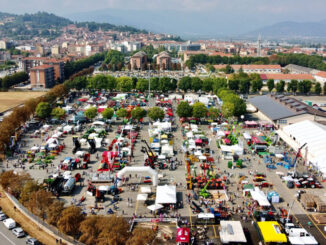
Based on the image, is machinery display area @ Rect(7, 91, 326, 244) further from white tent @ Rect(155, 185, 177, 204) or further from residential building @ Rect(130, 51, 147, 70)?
residential building @ Rect(130, 51, 147, 70)

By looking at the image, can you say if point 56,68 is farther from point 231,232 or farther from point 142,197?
point 231,232

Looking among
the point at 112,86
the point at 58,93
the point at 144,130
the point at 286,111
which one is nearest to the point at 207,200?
the point at 144,130

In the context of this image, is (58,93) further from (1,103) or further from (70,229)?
(70,229)

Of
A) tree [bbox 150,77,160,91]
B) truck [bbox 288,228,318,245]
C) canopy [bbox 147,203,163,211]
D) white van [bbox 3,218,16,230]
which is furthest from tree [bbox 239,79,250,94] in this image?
white van [bbox 3,218,16,230]

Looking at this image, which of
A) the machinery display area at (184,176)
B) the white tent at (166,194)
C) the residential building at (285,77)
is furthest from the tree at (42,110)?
the residential building at (285,77)

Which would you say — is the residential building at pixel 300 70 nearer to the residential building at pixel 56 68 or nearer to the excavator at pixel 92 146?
the residential building at pixel 56 68

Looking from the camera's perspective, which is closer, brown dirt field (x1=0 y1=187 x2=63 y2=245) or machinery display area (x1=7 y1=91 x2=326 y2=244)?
brown dirt field (x1=0 y1=187 x2=63 y2=245)

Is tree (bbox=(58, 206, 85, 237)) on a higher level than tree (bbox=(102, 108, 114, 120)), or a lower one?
lower
